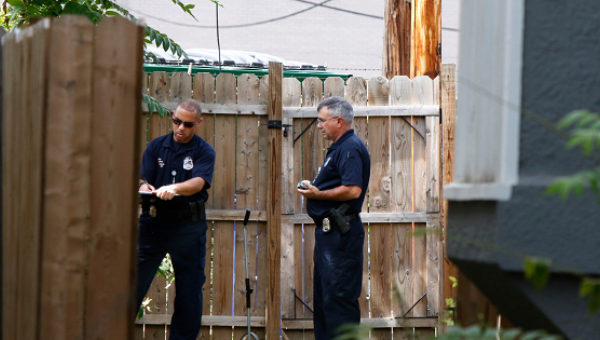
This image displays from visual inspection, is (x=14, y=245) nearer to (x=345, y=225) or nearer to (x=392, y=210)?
(x=345, y=225)

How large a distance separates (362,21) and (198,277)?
13.8 meters

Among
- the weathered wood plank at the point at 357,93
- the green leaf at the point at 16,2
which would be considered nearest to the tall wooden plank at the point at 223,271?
the weathered wood plank at the point at 357,93

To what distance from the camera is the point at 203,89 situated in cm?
486

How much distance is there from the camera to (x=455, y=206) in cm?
180

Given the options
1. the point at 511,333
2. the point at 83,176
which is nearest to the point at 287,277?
the point at 83,176

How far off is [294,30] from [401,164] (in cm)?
1221

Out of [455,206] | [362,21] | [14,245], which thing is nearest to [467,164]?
[455,206]

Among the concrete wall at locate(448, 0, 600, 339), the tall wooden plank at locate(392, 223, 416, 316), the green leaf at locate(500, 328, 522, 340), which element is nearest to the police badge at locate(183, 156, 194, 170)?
the tall wooden plank at locate(392, 223, 416, 316)

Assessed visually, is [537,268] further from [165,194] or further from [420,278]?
[420,278]

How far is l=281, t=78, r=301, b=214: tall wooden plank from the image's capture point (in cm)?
489

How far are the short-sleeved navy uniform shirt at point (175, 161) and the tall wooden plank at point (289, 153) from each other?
2.57ft

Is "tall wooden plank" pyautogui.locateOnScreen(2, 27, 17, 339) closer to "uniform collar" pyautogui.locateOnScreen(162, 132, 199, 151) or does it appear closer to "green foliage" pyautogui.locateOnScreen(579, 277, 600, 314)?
"green foliage" pyautogui.locateOnScreen(579, 277, 600, 314)

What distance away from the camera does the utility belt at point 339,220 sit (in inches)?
159

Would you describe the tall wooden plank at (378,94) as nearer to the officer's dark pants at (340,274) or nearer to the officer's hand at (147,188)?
the officer's dark pants at (340,274)
